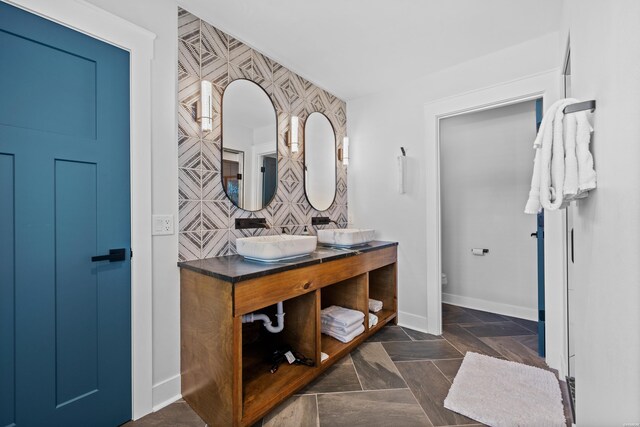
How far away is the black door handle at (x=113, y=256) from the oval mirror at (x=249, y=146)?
29.3 inches

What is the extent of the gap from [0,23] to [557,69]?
3.20 meters

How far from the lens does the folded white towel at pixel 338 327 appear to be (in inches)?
87.8

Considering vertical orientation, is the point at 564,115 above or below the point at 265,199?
above

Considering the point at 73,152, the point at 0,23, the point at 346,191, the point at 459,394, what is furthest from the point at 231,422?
the point at 346,191

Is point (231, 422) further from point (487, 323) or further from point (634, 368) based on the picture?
point (487, 323)

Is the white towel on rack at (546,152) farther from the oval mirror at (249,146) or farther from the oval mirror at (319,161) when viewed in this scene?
the oval mirror at (319,161)

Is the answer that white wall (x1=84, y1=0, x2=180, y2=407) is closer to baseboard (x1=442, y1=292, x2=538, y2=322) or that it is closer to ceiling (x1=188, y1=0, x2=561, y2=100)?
ceiling (x1=188, y1=0, x2=561, y2=100)

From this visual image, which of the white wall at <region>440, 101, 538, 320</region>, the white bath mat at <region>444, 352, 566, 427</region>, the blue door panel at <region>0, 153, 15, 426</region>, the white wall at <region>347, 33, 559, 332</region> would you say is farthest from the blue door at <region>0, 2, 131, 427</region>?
the white wall at <region>440, 101, 538, 320</region>

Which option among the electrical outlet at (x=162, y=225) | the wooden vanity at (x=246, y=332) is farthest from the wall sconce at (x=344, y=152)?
the electrical outlet at (x=162, y=225)

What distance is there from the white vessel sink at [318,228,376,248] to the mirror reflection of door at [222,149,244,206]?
0.84 meters

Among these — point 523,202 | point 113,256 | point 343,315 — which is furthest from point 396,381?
point 523,202

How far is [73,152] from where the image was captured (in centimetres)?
137

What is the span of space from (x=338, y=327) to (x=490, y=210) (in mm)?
2282

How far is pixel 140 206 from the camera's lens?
159 centimetres
